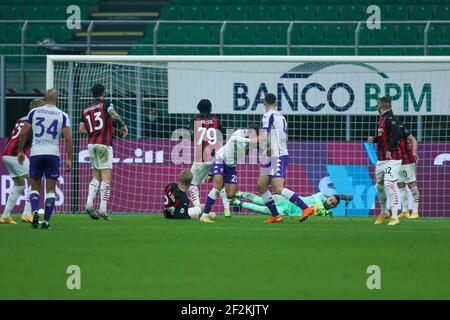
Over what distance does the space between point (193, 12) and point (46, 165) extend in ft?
50.2

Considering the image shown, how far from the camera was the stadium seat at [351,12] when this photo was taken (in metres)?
29.4

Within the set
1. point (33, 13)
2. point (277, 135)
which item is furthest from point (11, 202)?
point (33, 13)

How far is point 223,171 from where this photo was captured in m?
18.6

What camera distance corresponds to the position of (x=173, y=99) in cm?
2230

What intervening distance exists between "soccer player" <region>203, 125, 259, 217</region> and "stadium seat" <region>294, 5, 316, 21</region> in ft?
35.0

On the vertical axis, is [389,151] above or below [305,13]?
below

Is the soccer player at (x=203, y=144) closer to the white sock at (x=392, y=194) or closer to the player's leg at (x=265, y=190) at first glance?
the player's leg at (x=265, y=190)

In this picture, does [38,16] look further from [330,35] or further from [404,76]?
[404,76]

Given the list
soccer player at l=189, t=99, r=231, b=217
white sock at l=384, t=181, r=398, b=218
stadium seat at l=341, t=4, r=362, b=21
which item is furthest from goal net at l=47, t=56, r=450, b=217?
stadium seat at l=341, t=4, r=362, b=21

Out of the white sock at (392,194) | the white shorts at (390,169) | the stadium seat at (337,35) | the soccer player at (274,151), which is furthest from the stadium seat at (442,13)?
the soccer player at (274,151)

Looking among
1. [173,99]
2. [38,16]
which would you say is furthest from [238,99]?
[38,16]

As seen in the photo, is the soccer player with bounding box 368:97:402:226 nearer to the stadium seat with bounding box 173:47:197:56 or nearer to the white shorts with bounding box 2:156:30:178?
the white shorts with bounding box 2:156:30:178

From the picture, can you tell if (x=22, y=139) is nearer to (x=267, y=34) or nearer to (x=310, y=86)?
(x=310, y=86)

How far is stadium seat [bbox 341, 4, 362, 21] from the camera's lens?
96.4ft
